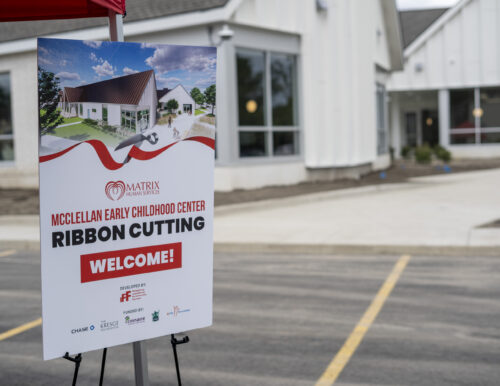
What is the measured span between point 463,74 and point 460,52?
105cm

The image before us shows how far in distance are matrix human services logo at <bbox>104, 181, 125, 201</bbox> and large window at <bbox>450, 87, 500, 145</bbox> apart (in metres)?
30.4

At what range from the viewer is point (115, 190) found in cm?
328

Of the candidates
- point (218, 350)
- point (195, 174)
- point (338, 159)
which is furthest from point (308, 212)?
point (195, 174)

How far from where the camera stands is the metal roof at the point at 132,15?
16859mm

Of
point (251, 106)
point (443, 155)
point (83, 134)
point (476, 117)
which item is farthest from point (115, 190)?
point (476, 117)

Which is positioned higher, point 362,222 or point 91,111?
point 91,111

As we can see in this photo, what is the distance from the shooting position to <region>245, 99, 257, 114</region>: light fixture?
58.5 ft

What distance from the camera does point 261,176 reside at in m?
17.9

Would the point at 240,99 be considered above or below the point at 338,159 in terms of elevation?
above

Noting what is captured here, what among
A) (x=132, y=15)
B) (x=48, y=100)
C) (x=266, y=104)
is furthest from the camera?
(x=266, y=104)

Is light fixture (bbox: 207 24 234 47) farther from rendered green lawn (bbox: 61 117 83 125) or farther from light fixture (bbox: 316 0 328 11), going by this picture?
rendered green lawn (bbox: 61 117 83 125)

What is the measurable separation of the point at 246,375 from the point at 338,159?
16085 mm

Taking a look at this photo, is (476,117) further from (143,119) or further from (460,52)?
(143,119)

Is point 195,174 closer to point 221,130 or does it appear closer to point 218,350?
point 218,350
